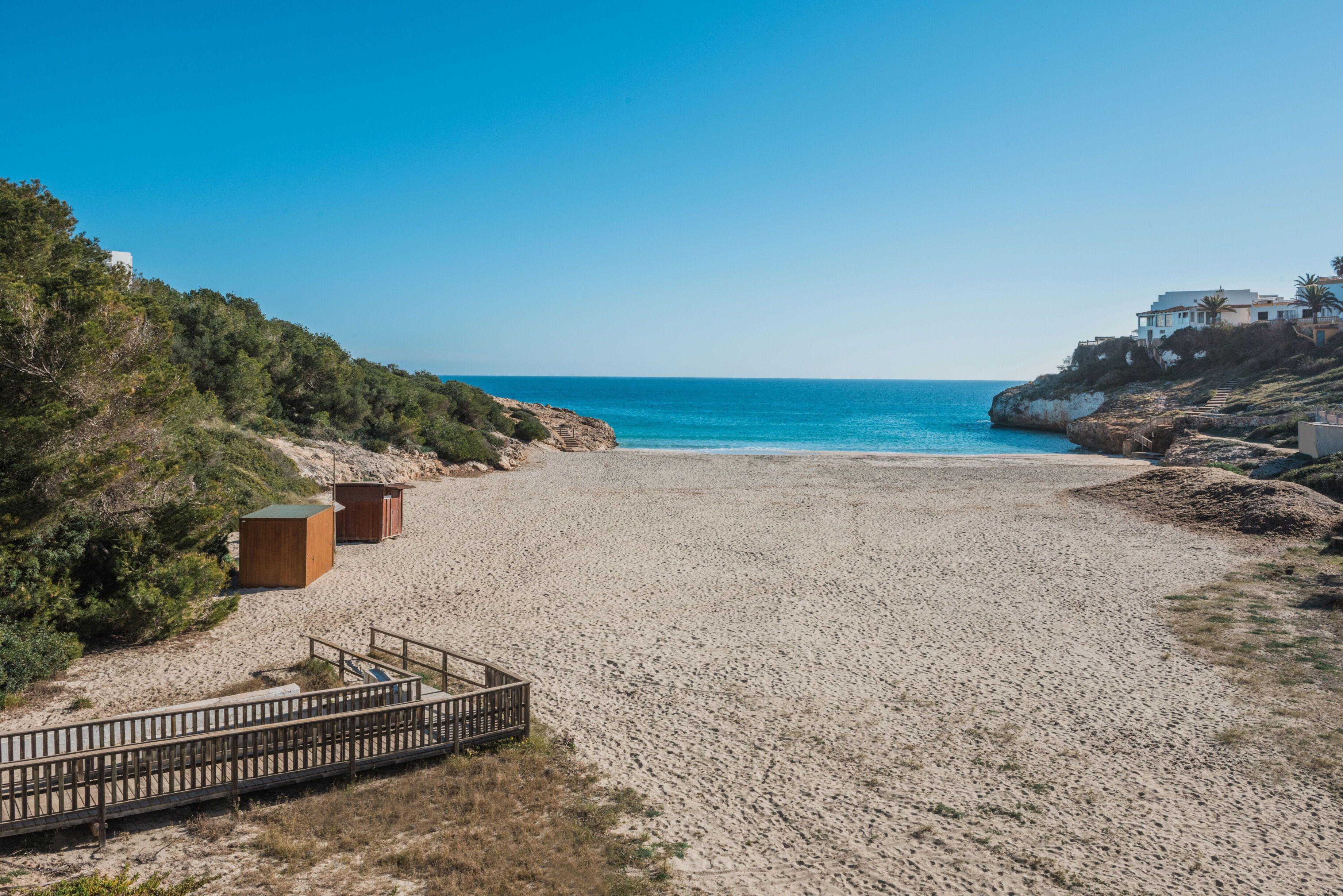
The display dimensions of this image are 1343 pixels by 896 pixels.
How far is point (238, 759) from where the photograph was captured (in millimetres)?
6871

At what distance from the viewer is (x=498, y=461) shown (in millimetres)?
34094

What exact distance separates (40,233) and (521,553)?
11482 millimetres

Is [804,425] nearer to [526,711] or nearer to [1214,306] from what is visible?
[1214,306]

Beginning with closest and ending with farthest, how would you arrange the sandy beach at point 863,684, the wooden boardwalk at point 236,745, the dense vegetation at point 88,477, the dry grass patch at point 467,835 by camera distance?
1. the dry grass patch at point 467,835
2. the wooden boardwalk at point 236,745
3. the sandy beach at point 863,684
4. the dense vegetation at point 88,477

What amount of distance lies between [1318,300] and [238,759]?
80.1 metres

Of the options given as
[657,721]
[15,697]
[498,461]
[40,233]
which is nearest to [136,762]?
[15,697]

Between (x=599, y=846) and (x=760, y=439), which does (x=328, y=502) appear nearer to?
(x=599, y=846)

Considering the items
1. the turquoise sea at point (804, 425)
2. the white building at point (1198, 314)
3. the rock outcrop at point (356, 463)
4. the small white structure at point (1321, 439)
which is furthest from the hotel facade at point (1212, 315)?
the rock outcrop at point (356, 463)

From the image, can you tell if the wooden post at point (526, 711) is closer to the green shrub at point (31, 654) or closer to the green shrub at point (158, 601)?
the green shrub at point (31, 654)

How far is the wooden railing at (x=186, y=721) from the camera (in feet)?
22.3

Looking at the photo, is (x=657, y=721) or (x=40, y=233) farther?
(x=40, y=233)

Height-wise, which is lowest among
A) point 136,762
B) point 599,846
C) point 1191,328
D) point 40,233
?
point 599,846

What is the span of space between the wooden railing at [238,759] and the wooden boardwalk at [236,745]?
0.01m

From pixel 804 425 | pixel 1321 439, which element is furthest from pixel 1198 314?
pixel 1321 439
